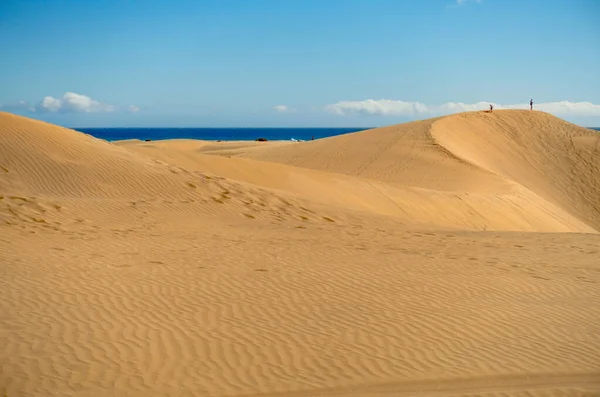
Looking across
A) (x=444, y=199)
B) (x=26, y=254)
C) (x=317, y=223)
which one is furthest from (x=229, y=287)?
(x=444, y=199)

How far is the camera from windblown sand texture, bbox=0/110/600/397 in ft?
19.8

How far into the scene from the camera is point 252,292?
27.8ft

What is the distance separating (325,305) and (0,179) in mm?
10923

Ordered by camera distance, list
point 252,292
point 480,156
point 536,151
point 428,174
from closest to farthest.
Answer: point 252,292, point 428,174, point 480,156, point 536,151

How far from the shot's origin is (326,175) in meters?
23.0

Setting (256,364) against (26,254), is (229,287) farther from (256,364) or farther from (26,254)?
(26,254)

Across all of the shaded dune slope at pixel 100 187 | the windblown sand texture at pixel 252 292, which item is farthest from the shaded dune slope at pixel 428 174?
the shaded dune slope at pixel 100 187

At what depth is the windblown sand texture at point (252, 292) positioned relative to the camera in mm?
6023

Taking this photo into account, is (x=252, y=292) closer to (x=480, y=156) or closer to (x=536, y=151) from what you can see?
(x=480, y=156)

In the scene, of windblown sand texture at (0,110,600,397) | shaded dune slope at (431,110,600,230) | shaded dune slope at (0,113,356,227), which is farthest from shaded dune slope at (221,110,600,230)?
shaded dune slope at (0,113,356,227)

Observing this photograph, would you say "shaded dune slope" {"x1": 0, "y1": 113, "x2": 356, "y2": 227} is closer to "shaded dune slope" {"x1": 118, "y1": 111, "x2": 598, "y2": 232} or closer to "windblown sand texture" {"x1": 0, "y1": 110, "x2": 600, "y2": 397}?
"windblown sand texture" {"x1": 0, "y1": 110, "x2": 600, "y2": 397}

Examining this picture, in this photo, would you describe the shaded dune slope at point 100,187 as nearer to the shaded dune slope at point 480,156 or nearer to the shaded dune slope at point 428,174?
the shaded dune slope at point 428,174

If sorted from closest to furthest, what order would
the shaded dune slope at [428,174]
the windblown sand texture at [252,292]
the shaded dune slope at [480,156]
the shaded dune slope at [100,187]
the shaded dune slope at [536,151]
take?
the windblown sand texture at [252,292]
the shaded dune slope at [100,187]
the shaded dune slope at [428,174]
the shaded dune slope at [480,156]
the shaded dune slope at [536,151]

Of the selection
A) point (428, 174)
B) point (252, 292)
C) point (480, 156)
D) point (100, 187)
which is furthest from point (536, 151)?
point (252, 292)
